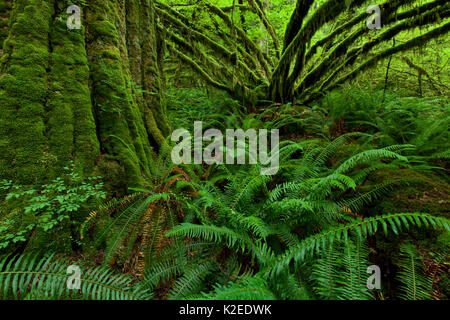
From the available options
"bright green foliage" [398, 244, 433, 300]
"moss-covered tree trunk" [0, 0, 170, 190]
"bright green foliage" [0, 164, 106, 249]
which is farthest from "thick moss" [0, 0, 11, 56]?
"bright green foliage" [398, 244, 433, 300]

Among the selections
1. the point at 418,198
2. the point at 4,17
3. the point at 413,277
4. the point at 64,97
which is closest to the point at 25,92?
the point at 64,97

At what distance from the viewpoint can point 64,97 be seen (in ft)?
6.45

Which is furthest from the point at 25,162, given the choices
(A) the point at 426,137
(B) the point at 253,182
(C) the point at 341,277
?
(A) the point at 426,137

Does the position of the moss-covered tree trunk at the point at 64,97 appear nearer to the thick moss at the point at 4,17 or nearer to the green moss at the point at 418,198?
the thick moss at the point at 4,17

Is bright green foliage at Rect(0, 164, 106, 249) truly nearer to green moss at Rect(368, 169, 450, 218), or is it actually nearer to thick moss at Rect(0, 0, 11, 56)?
thick moss at Rect(0, 0, 11, 56)

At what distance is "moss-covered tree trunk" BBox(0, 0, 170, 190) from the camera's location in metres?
1.73

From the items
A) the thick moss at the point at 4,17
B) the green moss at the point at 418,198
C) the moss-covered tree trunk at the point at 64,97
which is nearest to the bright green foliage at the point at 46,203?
the moss-covered tree trunk at the point at 64,97

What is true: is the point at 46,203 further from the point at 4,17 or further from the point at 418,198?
the point at 418,198

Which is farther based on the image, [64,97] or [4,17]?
[4,17]

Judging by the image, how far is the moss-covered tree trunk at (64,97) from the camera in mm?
1729

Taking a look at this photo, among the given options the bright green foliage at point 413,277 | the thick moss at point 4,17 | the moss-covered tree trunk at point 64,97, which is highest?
the thick moss at point 4,17

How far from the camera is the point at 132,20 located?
321cm

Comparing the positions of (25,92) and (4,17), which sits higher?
(4,17)
